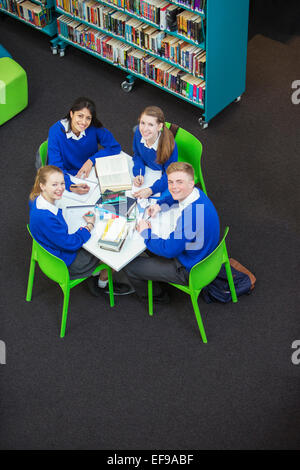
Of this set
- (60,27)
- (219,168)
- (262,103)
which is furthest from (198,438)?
(60,27)

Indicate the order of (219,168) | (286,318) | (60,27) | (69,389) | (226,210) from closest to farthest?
(69,389) < (286,318) < (226,210) < (219,168) < (60,27)

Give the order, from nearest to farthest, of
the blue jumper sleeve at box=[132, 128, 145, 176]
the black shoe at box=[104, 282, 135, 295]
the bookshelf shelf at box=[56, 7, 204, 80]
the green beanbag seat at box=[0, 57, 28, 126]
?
1. the blue jumper sleeve at box=[132, 128, 145, 176]
2. the black shoe at box=[104, 282, 135, 295]
3. the bookshelf shelf at box=[56, 7, 204, 80]
4. the green beanbag seat at box=[0, 57, 28, 126]

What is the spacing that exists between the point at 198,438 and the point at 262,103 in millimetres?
3696

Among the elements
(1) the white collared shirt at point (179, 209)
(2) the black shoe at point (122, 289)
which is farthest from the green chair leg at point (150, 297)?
(1) the white collared shirt at point (179, 209)

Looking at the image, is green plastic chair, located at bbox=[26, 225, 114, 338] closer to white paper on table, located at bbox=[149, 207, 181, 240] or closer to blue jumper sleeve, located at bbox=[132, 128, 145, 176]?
white paper on table, located at bbox=[149, 207, 181, 240]

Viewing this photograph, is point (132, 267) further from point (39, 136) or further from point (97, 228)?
point (39, 136)

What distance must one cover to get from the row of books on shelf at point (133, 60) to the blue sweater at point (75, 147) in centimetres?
145

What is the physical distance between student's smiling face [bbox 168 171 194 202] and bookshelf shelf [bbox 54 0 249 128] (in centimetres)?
199

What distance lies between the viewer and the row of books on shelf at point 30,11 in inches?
275

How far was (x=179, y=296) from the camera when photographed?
4.89m

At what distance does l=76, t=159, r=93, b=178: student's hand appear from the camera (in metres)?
4.74

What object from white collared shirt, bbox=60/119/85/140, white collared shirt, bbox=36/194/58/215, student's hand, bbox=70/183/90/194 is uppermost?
white collared shirt, bbox=60/119/85/140

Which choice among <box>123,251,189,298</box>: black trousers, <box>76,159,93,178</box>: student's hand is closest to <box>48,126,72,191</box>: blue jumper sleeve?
<box>76,159,93,178</box>: student's hand

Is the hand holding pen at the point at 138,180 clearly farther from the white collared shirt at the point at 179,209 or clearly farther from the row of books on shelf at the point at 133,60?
the row of books on shelf at the point at 133,60
